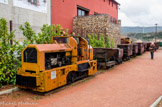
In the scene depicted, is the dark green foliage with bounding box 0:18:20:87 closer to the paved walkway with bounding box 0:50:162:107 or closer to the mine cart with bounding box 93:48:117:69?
the paved walkway with bounding box 0:50:162:107

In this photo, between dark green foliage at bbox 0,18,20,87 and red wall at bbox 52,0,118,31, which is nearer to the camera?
dark green foliage at bbox 0,18,20,87

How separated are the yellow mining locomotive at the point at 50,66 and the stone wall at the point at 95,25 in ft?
35.7

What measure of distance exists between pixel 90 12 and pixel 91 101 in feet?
63.9

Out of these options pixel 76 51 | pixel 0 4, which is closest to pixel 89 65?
pixel 76 51

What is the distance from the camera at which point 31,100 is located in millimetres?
6141

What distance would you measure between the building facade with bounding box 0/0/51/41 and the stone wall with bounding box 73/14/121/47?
5.46m

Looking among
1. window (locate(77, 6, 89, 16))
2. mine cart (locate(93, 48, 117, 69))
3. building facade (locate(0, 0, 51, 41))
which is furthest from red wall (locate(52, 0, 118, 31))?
mine cart (locate(93, 48, 117, 69))

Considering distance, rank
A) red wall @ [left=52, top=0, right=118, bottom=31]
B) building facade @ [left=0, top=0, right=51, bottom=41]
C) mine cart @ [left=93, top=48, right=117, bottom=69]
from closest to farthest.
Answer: building facade @ [left=0, top=0, right=51, bottom=41]
mine cart @ [left=93, top=48, right=117, bottom=69]
red wall @ [left=52, top=0, right=118, bottom=31]

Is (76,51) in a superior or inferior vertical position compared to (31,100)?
superior

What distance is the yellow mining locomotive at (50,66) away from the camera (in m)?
6.57

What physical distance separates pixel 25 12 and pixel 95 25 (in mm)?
9029

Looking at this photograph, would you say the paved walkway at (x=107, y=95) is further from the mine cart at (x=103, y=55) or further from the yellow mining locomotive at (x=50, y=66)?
the mine cart at (x=103, y=55)

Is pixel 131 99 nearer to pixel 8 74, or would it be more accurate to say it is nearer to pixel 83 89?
pixel 83 89

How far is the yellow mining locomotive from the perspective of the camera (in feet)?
21.5
